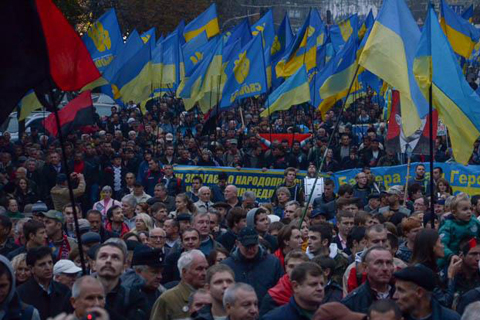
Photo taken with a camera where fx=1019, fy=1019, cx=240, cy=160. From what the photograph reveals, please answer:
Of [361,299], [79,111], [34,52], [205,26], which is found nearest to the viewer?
[361,299]

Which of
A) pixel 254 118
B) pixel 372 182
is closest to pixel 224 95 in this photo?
pixel 372 182

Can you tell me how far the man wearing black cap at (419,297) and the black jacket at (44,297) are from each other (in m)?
2.51

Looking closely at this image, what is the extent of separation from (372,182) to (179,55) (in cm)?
942

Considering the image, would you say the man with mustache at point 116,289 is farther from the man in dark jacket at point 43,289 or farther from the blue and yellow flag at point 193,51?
the blue and yellow flag at point 193,51

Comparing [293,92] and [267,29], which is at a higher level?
[267,29]

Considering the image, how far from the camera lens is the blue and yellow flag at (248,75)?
20.4 meters

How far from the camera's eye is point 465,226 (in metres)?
9.42

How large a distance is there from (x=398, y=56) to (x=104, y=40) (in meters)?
13.6

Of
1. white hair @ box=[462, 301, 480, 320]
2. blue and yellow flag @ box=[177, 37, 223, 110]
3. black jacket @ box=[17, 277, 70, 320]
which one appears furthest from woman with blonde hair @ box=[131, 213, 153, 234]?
blue and yellow flag @ box=[177, 37, 223, 110]

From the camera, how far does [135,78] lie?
71.4ft

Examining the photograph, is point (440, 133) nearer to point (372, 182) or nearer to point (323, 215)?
point (372, 182)

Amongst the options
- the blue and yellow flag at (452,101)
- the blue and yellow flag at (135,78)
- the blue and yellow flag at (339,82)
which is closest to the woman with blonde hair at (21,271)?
the blue and yellow flag at (452,101)

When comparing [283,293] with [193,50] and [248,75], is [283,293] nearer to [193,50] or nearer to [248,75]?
[248,75]

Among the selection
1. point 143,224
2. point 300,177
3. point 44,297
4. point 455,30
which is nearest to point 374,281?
point 44,297
